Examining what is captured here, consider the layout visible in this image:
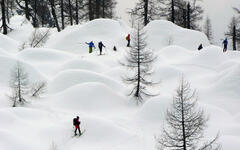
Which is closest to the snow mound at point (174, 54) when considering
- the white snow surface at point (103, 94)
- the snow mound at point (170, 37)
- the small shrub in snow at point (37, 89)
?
the white snow surface at point (103, 94)

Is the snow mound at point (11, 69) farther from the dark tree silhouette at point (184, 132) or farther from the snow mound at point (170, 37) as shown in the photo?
the snow mound at point (170, 37)

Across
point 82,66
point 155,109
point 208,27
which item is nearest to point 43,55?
point 82,66

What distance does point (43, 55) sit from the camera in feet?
113

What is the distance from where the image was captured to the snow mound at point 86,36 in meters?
40.0

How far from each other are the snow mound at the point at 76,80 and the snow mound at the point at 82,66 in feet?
9.37

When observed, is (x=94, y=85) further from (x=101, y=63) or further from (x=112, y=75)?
(x=101, y=63)

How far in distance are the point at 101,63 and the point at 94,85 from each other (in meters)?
7.53

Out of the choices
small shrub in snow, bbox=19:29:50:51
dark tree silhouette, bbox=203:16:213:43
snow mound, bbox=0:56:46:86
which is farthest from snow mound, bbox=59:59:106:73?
dark tree silhouette, bbox=203:16:213:43

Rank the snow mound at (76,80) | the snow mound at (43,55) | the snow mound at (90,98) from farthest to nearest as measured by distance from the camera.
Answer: the snow mound at (43,55), the snow mound at (76,80), the snow mound at (90,98)

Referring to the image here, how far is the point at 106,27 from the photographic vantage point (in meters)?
42.9

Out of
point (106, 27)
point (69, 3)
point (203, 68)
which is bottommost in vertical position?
point (203, 68)

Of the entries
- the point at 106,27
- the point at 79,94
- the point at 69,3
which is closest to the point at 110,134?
the point at 79,94

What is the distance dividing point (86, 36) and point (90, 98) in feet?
58.2

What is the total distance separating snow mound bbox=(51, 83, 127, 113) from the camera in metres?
24.3
